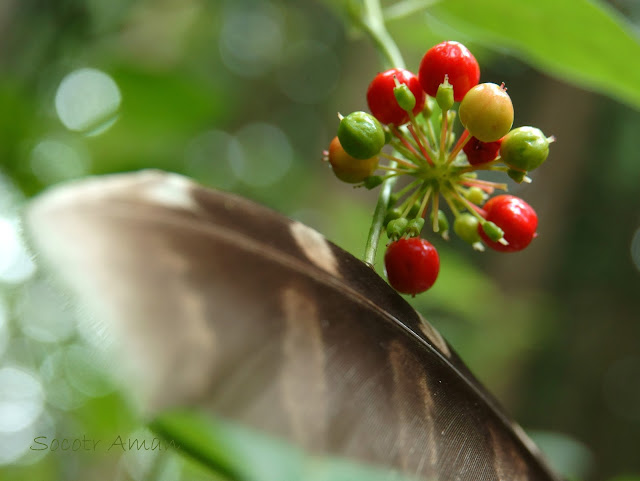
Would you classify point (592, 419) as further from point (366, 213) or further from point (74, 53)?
Result: point (74, 53)

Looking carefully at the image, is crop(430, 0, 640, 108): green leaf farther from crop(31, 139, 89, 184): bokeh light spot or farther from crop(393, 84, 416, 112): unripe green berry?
crop(31, 139, 89, 184): bokeh light spot

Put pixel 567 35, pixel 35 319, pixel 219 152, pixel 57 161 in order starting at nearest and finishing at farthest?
pixel 567 35 < pixel 57 161 < pixel 35 319 < pixel 219 152

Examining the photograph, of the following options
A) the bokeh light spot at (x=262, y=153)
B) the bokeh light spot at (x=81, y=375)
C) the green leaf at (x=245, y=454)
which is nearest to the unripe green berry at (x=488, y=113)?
the green leaf at (x=245, y=454)

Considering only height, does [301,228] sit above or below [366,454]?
above

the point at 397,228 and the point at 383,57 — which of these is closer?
the point at 397,228

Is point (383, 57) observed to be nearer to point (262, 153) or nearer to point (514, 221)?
point (514, 221)

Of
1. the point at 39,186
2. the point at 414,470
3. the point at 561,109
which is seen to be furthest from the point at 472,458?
the point at 561,109

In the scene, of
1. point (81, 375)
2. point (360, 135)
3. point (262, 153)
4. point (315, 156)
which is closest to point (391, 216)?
point (360, 135)
